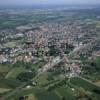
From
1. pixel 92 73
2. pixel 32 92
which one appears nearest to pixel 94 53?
pixel 92 73

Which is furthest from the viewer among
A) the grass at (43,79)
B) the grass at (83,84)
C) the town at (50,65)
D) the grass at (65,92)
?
the grass at (43,79)

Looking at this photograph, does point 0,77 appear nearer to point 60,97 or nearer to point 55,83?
point 55,83

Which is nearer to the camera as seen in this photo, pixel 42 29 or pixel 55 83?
pixel 55 83

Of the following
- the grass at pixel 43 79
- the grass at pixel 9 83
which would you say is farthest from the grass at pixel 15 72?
the grass at pixel 43 79

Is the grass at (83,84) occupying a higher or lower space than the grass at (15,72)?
higher

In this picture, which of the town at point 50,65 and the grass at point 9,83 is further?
the grass at point 9,83

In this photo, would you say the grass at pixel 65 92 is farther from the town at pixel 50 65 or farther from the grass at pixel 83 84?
the grass at pixel 83 84

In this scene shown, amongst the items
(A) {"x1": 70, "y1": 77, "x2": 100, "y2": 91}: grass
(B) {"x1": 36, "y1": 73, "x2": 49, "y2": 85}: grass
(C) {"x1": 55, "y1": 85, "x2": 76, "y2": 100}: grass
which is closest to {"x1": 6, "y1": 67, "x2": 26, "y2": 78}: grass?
(B) {"x1": 36, "y1": 73, "x2": 49, "y2": 85}: grass

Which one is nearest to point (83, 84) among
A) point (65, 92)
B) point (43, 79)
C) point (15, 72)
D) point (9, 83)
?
point (65, 92)

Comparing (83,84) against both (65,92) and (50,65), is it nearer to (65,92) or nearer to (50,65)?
(65,92)

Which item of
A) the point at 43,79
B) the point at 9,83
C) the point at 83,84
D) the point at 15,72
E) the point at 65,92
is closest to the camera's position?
the point at 65,92

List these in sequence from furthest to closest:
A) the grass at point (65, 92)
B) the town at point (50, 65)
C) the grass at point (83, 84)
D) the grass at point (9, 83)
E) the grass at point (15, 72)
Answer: the grass at point (15, 72), the grass at point (9, 83), the grass at point (83, 84), the town at point (50, 65), the grass at point (65, 92)
